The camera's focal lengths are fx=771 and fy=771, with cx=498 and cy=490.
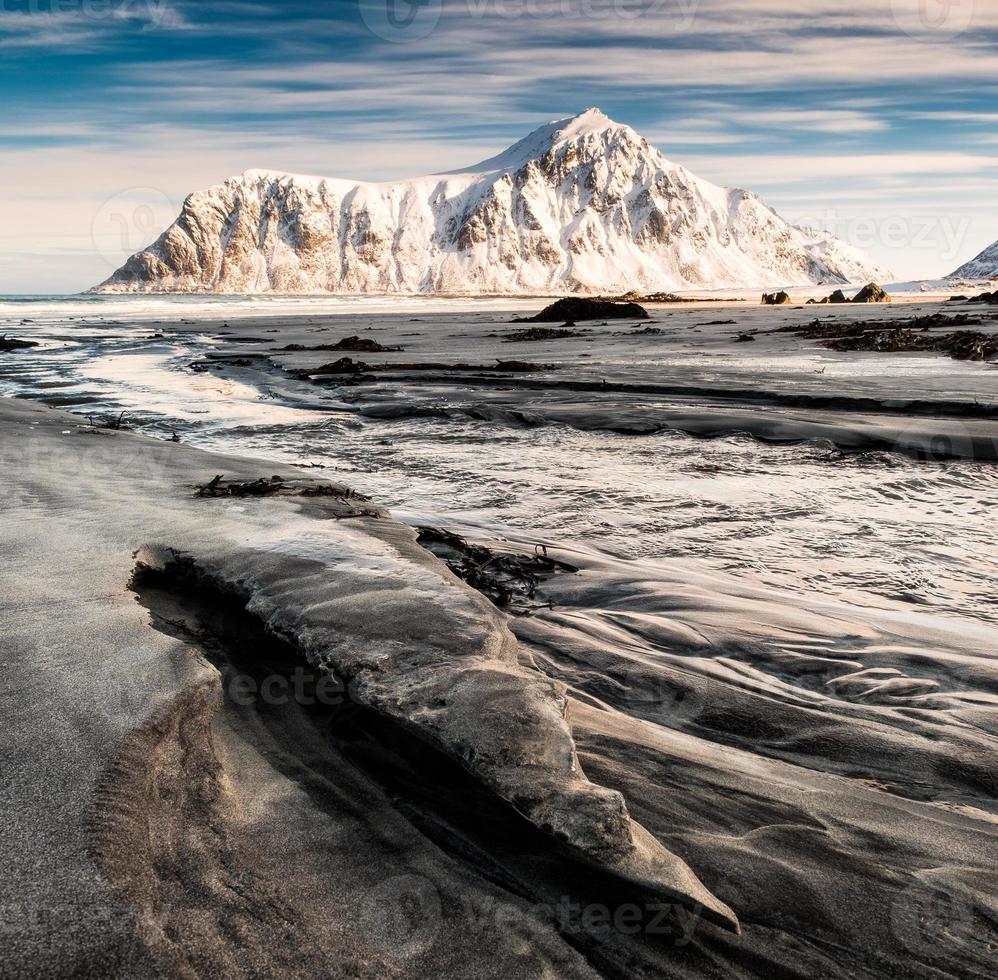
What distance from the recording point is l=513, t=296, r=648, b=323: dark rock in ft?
95.4

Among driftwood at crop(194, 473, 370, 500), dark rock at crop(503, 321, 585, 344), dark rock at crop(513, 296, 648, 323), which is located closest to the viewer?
driftwood at crop(194, 473, 370, 500)

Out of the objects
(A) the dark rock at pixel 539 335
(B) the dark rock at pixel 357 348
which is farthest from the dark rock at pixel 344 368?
(A) the dark rock at pixel 539 335

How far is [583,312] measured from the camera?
29516 millimetres

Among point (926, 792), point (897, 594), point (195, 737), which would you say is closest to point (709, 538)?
point (897, 594)

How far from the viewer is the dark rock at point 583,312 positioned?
29078mm
